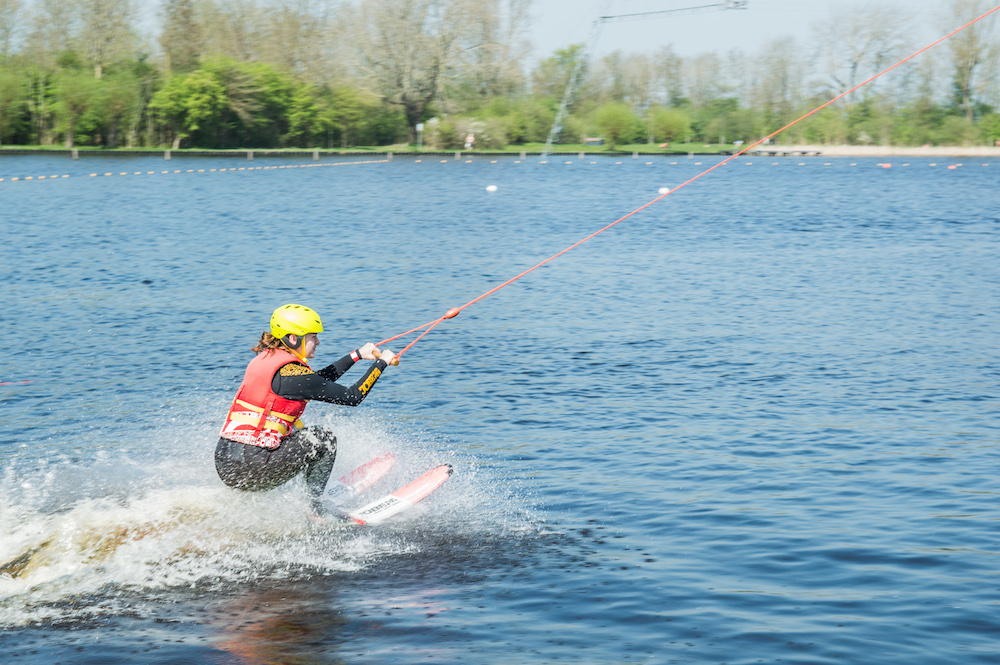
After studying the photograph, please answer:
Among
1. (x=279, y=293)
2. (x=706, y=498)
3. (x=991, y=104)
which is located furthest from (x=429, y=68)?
(x=706, y=498)

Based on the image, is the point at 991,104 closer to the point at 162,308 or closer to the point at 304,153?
the point at 304,153

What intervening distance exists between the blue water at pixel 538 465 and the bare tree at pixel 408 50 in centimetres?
7431

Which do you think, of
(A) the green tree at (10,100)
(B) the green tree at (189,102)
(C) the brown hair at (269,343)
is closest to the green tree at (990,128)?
(B) the green tree at (189,102)

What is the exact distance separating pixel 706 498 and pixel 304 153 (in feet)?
275

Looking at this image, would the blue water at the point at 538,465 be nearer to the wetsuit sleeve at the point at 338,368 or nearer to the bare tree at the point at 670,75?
the wetsuit sleeve at the point at 338,368

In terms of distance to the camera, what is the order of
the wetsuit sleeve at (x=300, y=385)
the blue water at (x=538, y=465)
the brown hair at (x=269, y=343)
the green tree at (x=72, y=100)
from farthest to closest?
the green tree at (x=72, y=100) → the brown hair at (x=269, y=343) → the wetsuit sleeve at (x=300, y=385) → the blue water at (x=538, y=465)

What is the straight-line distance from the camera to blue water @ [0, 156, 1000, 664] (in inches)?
287

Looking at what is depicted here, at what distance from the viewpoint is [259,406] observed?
806 cm

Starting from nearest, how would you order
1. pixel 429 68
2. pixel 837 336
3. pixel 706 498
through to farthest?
pixel 706 498 → pixel 837 336 → pixel 429 68

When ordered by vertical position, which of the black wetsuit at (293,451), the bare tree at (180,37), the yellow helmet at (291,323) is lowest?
the black wetsuit at (293,451)

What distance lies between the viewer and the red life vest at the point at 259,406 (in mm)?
8023

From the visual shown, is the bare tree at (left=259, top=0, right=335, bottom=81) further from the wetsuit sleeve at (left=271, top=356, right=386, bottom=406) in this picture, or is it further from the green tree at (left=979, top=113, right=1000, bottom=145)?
the wetsuit sleeve at (left=271, top=356, right=386, bottom=406)

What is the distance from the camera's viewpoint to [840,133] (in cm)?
10650

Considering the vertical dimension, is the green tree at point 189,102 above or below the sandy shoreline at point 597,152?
above
